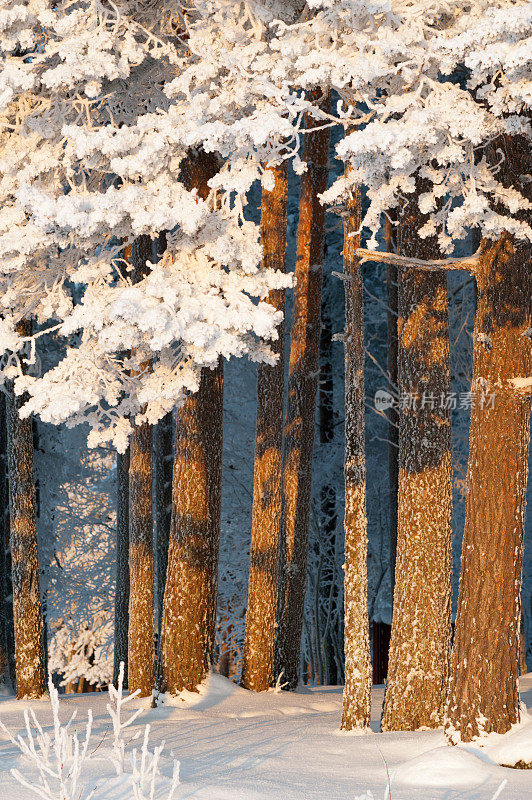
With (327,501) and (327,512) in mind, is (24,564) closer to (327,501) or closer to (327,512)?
(327,501)

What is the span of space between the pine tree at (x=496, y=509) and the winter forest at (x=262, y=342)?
2cm

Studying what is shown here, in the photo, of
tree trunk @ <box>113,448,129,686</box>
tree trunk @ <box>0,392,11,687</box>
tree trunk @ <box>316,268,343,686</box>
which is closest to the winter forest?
tree trunk @ <box>113,448,129,686</box>

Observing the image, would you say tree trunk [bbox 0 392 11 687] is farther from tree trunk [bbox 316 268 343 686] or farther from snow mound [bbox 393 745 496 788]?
snow mound [bbox 393 745 496 788]

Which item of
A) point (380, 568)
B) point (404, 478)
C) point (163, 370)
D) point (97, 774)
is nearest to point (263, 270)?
point (163, 370)

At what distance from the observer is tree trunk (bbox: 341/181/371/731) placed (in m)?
7.70

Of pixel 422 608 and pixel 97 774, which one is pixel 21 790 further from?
pixel 422 608

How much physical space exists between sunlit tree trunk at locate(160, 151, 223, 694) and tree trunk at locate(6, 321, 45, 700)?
1721 millimetres

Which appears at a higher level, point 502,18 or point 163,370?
point 502,18

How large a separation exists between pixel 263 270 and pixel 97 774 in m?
4.72

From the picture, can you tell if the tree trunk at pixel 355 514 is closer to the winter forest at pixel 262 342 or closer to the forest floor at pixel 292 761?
the winter forest at pixel 262 342

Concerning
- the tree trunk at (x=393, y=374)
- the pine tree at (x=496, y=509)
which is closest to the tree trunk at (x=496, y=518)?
the pine tree at (x=496, y=509)

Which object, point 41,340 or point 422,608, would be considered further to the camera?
point 41,340

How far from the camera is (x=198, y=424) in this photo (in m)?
10.2

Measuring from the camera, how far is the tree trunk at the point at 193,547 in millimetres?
9938
